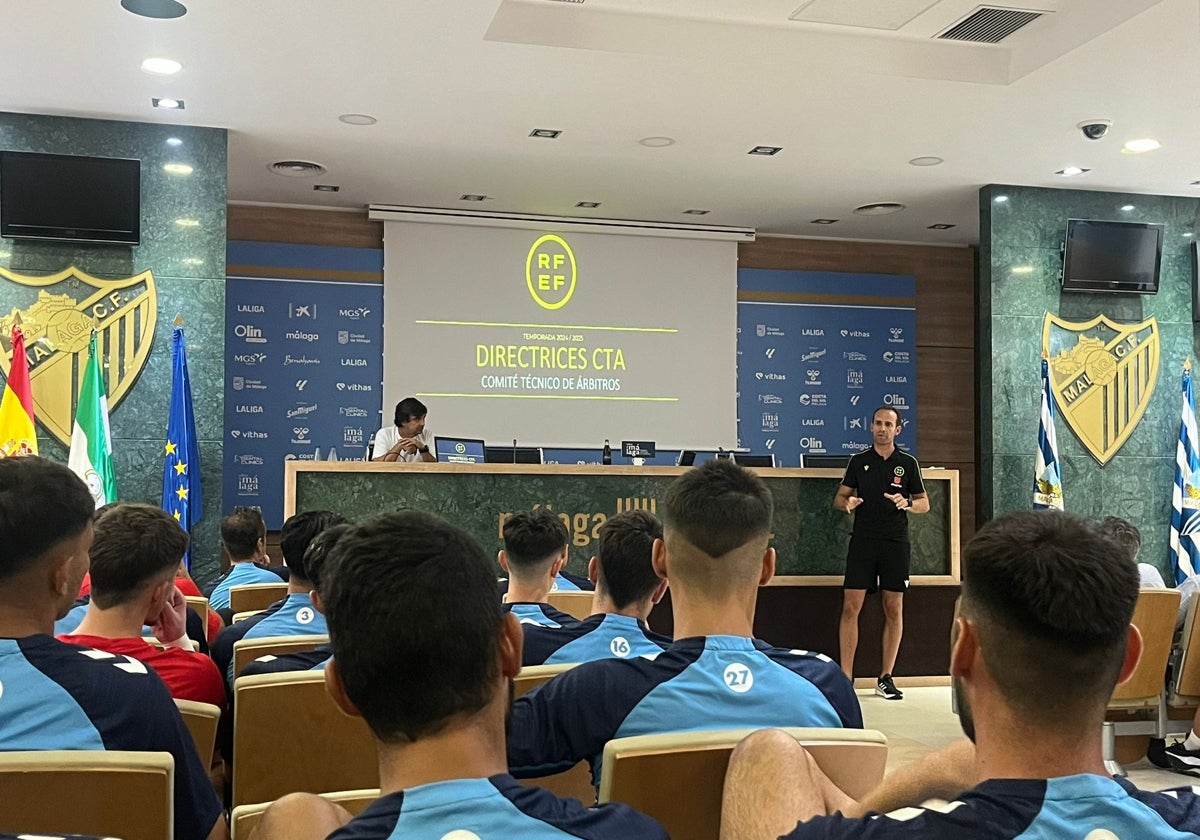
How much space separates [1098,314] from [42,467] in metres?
8.53

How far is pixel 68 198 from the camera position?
7090 millimetres

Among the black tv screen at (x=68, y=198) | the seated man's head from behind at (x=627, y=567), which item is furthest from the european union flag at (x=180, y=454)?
the seated man's head from behind at (x=627, y=567)

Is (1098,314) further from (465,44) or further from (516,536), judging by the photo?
(516,536)

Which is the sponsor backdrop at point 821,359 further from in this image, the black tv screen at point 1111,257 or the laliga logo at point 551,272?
the black tv screen at point 1111,257

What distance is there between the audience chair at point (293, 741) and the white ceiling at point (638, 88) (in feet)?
13.6

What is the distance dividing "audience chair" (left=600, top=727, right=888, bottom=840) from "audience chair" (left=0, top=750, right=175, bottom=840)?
59 centimetres

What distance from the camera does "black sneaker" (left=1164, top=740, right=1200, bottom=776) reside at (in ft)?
16.7

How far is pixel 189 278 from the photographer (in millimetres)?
7465

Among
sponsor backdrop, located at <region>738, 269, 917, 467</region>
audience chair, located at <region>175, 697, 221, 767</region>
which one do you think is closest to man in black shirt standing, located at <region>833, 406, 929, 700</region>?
sponsor backdrop, located at <region>738, 269, 917, 467</region>

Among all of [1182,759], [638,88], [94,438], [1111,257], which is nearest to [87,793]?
[1182,759]

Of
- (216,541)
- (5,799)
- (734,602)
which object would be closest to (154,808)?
(5,799)

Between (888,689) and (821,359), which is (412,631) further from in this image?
(821,359)

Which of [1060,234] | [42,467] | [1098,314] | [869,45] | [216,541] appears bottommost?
[216,541]

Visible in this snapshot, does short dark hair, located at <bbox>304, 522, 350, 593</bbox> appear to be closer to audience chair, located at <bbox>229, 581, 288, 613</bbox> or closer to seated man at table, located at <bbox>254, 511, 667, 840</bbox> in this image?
audience chair, located at <bbox>229, 581, 288, 613</bbox>
